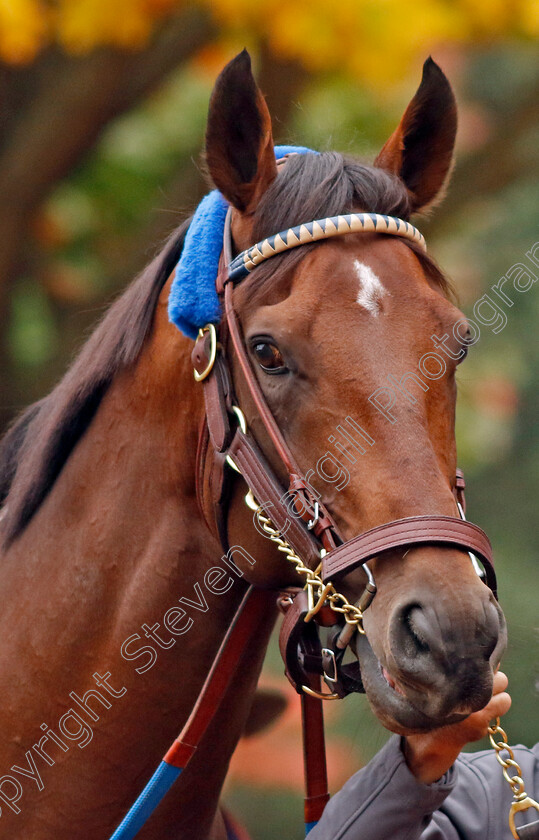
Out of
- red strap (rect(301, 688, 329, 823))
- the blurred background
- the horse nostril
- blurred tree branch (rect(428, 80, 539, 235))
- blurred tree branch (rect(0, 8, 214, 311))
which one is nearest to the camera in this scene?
the horse nostril

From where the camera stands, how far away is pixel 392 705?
1646 millimetres

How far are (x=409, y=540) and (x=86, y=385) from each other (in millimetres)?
1087

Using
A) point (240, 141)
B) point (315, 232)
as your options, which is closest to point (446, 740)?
point (315, 232)

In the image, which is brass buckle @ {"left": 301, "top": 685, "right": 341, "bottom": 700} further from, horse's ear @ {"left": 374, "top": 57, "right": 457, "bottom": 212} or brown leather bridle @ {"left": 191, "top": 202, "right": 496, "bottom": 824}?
horse's ear @ {"left": 374, "top": 57, "right": 457, "bottom": 212}

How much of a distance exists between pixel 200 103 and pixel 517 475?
5.07m

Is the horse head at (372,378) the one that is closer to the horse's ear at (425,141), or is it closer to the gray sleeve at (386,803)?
the horse's ear at (425,141)

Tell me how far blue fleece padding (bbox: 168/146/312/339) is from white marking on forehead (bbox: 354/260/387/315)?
1.22 ft

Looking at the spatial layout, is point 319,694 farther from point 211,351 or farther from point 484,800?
point 211,351

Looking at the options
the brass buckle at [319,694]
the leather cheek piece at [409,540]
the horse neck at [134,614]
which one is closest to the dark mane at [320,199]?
the horse neck at [134,614]

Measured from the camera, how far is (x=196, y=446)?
7.04 feet

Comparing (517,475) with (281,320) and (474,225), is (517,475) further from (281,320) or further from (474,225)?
(281,320)

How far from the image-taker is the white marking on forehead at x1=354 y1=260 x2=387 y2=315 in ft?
6.06

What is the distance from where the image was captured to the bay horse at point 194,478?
178 centimetres

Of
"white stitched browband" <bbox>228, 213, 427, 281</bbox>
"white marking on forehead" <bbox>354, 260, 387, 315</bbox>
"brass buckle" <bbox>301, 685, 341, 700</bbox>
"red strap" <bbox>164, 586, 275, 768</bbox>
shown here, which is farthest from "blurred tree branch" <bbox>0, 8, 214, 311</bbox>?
"brass buckle" <bbox>301, 685, 341, 700</bbox>
